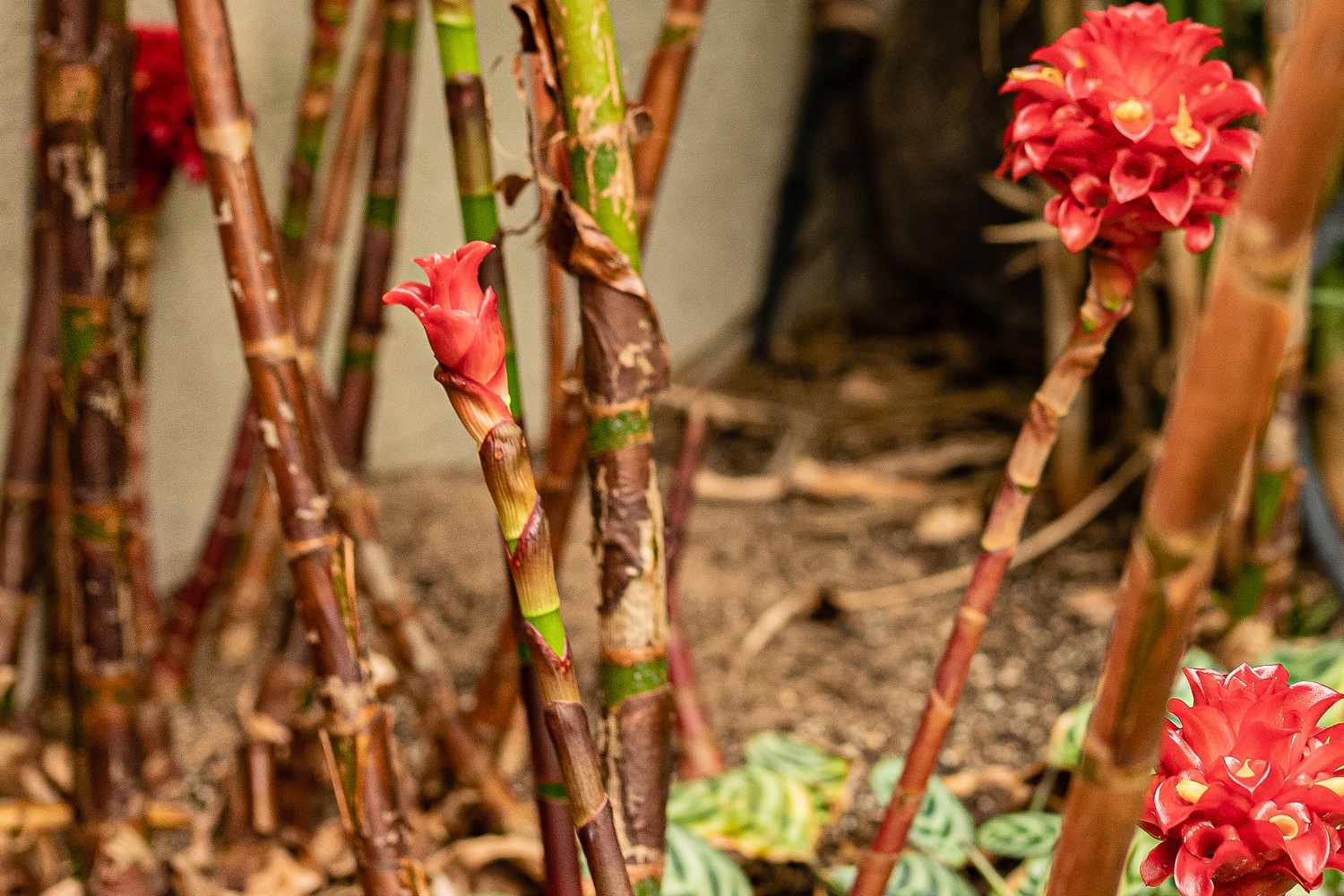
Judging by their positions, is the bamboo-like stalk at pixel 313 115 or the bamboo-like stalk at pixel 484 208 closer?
the bamboo-like stalk at pixel 484 208

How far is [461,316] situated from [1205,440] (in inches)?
9.1

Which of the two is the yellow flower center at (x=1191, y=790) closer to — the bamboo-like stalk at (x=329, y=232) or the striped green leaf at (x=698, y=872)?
the striped green leaf at (x=698, y=872)

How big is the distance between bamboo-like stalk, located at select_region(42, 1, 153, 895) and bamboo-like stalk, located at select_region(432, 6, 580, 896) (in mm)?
337

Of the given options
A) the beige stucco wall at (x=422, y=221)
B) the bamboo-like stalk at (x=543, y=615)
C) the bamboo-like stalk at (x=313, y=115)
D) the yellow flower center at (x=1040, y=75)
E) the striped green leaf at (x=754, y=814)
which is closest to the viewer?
the bamboo-like stalk at (x=543, y=615)

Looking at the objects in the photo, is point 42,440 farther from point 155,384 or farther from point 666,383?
point 666,383

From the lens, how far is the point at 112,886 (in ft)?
2.75

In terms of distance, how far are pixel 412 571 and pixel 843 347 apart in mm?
1187

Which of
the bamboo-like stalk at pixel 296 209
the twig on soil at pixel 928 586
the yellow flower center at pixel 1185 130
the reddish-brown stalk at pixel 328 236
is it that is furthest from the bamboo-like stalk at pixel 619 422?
the twig on soil at pixel 928 586

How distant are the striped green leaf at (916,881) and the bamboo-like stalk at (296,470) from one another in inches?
11.0

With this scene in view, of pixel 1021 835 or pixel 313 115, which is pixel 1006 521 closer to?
pixel 1021 835

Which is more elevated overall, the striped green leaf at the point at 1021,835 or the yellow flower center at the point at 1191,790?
the yellow flower center at the point at 1191,790

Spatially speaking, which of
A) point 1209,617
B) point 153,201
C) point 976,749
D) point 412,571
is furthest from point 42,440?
point 1209,617

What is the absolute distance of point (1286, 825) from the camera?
1.40 ft

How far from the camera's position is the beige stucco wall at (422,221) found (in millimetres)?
1188
